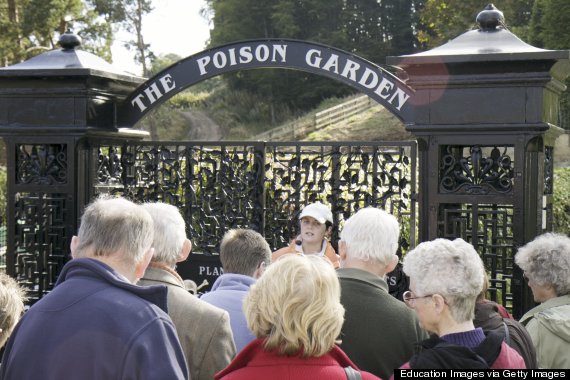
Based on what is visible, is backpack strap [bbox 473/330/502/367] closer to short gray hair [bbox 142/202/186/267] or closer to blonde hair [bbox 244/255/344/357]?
blonde hair [bbox 244/255/344/357]

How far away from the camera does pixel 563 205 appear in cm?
1289

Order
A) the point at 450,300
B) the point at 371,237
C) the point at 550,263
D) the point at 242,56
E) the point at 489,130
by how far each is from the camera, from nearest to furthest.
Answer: the point at 450,300
the point at 371,237
the point at 550,263
the point at 489,130
the point at 242,56

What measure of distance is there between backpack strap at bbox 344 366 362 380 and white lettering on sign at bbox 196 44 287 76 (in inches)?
197

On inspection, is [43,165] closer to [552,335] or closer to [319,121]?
[552,335]

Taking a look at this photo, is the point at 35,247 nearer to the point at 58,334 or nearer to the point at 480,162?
the point at 480,162

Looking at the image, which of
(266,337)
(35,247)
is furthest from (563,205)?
(266,337)

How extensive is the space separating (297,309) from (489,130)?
12.8 feet

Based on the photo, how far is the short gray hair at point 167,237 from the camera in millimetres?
4016

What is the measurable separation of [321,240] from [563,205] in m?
7.15

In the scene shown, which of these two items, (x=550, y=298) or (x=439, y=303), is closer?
(x=439, y=303)

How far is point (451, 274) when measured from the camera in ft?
11.1

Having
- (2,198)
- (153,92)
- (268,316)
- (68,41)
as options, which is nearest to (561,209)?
(153,92)

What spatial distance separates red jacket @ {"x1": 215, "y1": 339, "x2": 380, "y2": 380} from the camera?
9.75 feet

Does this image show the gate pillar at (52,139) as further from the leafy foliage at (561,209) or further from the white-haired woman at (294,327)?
the leafy foliage at (561,209)
